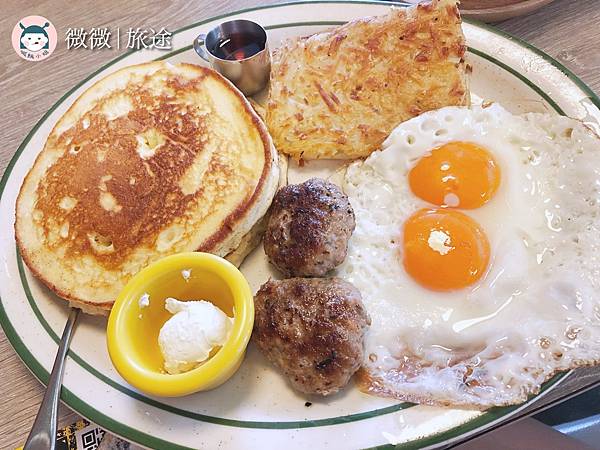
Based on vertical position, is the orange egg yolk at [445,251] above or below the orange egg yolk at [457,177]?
below

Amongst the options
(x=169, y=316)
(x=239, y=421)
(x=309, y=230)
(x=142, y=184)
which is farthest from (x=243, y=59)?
(x=239, y=421)

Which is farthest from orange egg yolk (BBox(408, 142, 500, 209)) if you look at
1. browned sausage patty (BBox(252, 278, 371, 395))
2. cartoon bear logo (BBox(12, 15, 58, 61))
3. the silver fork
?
cartoon bear logo (BBox(12, 15, 58, 61))

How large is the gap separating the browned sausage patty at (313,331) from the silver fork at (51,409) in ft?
2.25

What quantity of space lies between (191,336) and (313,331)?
0.39m

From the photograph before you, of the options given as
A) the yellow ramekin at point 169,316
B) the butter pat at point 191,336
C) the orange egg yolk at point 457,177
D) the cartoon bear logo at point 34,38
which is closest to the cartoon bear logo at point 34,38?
the cartoon bear logo at point 34,38

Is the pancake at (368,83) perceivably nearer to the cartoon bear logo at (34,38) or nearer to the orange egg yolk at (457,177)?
the orange egg yolk at (457,177)

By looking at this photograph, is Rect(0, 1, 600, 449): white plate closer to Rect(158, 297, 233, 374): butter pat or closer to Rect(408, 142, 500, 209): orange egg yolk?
Rect(158, 297, 233, 374): butter pat

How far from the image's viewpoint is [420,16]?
2.28 meters

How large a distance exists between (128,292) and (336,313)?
26.9 inches

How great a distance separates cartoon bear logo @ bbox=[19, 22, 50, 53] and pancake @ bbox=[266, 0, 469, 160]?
1593mm

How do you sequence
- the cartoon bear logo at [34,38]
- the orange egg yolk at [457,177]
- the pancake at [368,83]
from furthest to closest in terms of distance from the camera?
the cartoon bear logo at [34,38] → the pancake at [368,83] → the orange egg yolk at [457,177]

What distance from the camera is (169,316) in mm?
1807

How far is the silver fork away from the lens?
162 centimetres

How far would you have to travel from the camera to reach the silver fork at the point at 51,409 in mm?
1615
